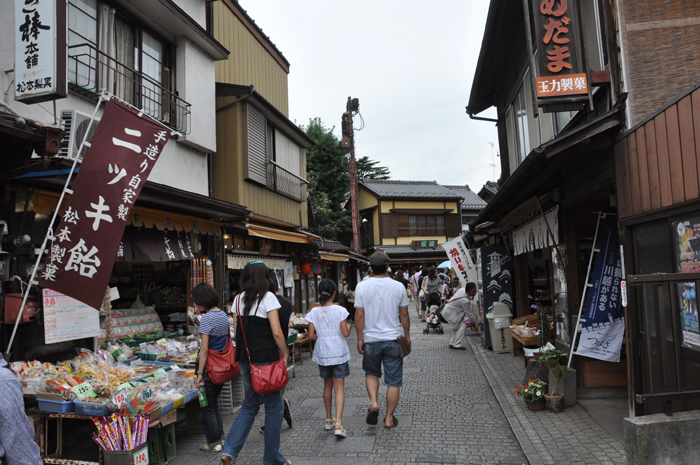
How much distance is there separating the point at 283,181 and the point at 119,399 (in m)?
10.5

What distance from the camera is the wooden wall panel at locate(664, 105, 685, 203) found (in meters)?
4.64

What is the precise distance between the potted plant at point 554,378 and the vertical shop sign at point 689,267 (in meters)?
2.40

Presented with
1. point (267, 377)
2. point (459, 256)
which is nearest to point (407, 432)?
point (267, 377)

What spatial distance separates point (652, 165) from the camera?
5.14 m

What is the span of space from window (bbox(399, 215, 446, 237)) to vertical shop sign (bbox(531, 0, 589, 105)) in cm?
3443

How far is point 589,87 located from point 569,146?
3.86 ft

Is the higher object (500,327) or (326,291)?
(326,291)

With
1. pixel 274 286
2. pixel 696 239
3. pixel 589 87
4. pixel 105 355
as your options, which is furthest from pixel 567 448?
pixel 105 355

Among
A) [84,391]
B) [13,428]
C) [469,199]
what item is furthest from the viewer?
[469,199]

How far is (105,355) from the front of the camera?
6934 mm

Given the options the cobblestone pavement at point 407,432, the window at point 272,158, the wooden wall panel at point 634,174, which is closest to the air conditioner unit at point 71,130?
the cobblestone pavement at point 407,432

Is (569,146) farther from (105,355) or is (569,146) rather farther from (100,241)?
(105,355)

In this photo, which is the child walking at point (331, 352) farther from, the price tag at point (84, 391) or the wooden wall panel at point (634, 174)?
the wooden wall panel at point (634, 174)

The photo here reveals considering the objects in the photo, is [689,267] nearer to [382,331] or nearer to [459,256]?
[382,331]
